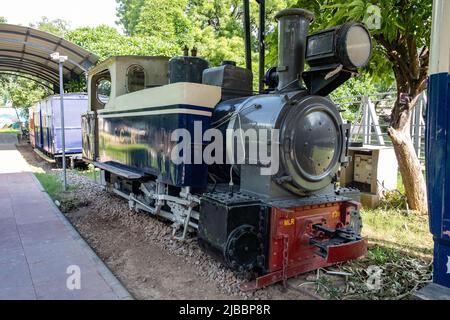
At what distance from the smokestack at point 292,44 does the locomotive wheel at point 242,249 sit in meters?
1.48

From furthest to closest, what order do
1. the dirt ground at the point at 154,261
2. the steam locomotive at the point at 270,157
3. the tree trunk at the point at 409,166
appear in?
the tree trunk at the point at 409,166 < the dirt ground at the point at 154,261 < the steam locomotive at the point at 270,157

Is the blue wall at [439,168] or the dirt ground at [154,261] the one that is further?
the dirt ground at [154,261]

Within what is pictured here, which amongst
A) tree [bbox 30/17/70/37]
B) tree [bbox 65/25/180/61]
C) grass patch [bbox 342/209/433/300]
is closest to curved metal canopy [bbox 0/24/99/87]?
tree [bbox 65/25/180/61]

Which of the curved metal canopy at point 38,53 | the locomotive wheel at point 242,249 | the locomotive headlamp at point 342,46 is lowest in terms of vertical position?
the locomotive wheel at point 242,249

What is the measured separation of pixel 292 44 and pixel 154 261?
2.70 meters

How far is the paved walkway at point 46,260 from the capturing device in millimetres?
3223

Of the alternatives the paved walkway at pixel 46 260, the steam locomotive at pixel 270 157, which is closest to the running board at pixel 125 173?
the steam locomotive at pixel 270 157

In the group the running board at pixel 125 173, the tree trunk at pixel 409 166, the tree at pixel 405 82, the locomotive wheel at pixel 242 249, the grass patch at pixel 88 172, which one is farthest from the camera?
the grass patch at pixel 88 172

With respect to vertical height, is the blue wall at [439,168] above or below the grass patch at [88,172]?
above

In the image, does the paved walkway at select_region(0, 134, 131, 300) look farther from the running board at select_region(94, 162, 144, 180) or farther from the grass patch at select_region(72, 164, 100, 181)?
the grass patch at select_region(72, 164, 100, 181)

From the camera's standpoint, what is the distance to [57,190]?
7.96 metres

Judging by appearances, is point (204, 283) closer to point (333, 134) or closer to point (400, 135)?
point (333, 134)

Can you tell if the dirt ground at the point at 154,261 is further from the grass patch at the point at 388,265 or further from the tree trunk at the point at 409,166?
the tree trunk at the point at 409,166
